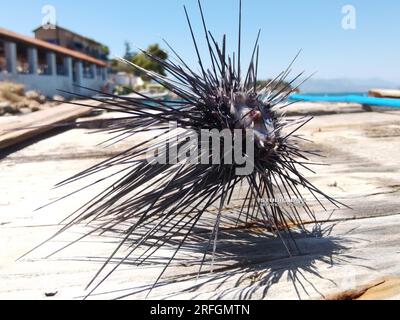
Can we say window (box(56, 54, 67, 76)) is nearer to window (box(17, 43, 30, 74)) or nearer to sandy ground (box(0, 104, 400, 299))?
window (box(17, 43, 30, 74))

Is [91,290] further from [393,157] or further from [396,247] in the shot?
[393,157]

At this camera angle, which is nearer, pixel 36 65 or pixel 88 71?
pixel 36 65

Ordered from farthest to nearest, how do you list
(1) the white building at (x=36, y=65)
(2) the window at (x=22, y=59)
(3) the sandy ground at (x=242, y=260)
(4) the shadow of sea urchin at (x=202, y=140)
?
(2) the window at (x=22, y=59)
(1) the white building at (x=36, y=65)
(4) the shadow of sea urchin at (x=202, y=140)
(3) the sandy ground at (x=242, y=260)

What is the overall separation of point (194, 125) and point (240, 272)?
541 mm

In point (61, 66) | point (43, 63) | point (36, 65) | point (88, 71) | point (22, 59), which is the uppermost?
point (22, 59)

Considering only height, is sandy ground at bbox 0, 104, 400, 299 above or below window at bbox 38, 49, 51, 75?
below

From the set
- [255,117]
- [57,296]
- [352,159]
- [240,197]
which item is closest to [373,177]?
[352,159]

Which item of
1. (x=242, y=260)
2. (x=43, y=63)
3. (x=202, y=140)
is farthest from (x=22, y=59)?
(x=242, y=260)

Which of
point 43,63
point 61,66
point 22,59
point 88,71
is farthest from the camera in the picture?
point 88,71

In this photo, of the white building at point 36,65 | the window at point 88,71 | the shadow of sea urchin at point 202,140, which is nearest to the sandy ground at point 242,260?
the shadow of sea urchin at point 202,140

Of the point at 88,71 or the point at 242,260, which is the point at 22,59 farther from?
the point at 242,260

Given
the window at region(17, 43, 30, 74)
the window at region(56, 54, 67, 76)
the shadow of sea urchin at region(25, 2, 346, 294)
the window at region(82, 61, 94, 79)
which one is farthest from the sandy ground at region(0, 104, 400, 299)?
the window at region(82, 61, 94, 79)

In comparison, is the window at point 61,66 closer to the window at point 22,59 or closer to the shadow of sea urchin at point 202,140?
the window at point 22,59
